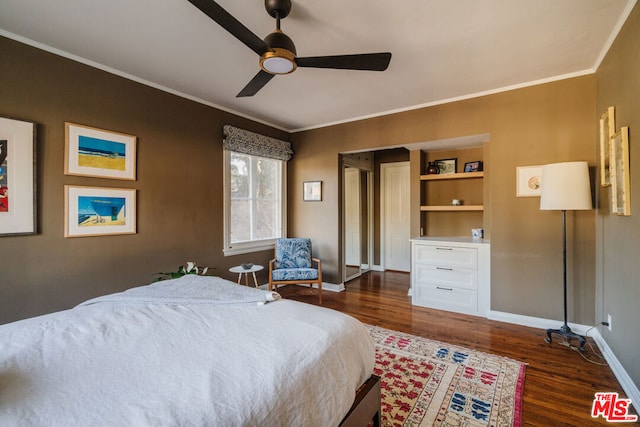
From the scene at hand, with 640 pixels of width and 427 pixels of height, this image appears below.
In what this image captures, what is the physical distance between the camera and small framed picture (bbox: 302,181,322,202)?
15.1 ft

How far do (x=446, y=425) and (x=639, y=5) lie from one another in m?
2.92

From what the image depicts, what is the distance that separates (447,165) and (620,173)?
2225 mm

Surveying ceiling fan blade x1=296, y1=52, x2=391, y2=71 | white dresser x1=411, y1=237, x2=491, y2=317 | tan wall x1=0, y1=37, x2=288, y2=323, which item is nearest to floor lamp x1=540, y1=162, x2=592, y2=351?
white dresser x1=411, y1=237, x2=491, y2=317

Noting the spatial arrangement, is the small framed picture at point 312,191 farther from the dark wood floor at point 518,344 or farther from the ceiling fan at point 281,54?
the ceiling fan at point 281,54

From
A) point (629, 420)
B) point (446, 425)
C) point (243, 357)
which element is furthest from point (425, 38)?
point (629, 420)

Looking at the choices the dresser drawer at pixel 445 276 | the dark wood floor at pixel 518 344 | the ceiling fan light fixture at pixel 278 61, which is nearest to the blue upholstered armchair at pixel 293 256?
the dark wood floor at pixel 518 344

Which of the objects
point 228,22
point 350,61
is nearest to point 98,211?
point 228,22

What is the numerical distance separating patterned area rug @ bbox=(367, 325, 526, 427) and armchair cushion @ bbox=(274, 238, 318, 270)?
184 centimetres

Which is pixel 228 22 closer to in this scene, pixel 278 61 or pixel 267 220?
pixel 278 61

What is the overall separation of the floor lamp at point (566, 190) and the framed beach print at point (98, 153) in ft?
13.4

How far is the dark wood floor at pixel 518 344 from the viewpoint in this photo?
1.82 meters

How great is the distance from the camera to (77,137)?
2508 millimetres

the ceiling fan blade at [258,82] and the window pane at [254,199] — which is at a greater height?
the ceiling fan blade at [258,82]

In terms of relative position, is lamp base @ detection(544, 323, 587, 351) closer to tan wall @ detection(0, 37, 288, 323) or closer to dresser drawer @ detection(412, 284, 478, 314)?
dresser drawer @ detection(412, 284, 478, 314)
